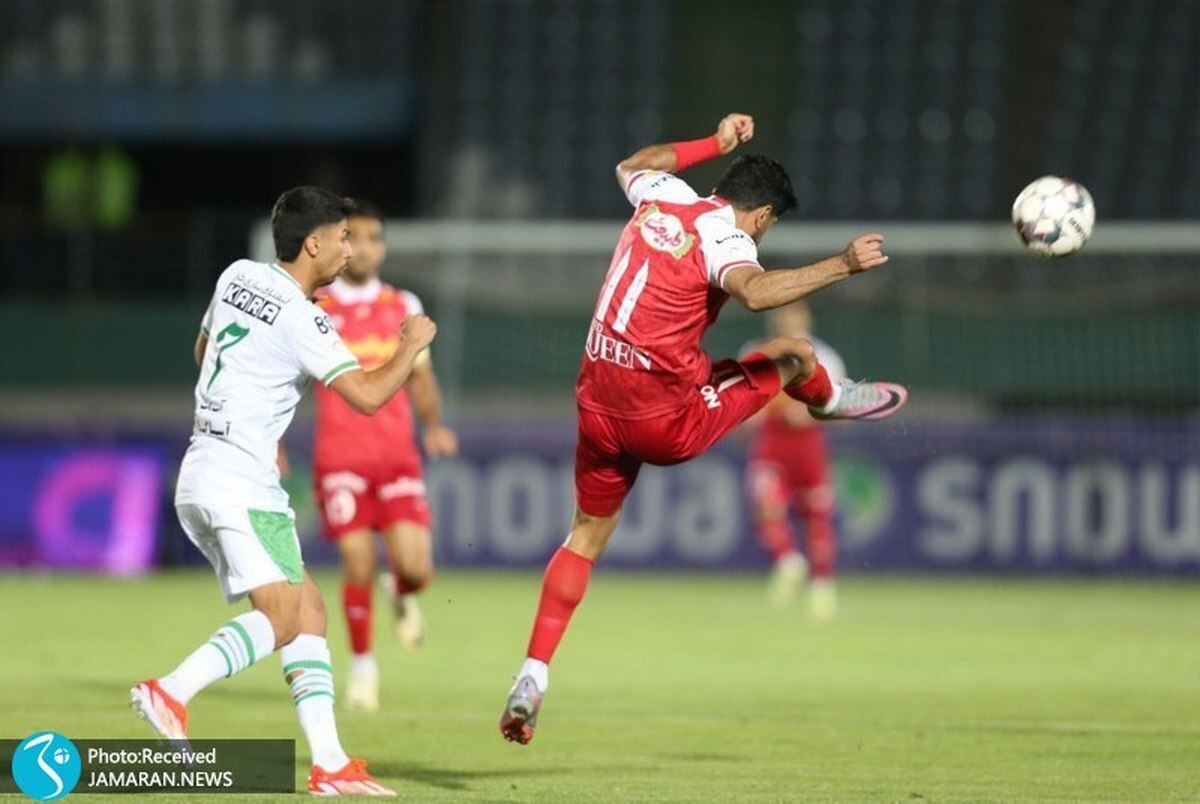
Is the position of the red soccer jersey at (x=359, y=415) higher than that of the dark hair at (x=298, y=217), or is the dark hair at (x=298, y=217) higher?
the dark hair at (x=298, y=217)

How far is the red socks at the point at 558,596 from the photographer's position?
8578mm

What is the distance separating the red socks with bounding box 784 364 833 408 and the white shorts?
2498 millimetres

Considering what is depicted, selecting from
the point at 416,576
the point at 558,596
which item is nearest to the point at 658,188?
the point at 558,596

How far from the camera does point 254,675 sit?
12445 millimetres

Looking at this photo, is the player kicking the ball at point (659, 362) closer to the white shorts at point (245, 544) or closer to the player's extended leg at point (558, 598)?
the player's extended leg at point (558, 598)

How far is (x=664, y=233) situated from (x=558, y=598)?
1.54m

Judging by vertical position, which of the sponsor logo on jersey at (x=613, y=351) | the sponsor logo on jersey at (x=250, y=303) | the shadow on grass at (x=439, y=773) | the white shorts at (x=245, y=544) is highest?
the sponsor logo on jersey at (x=250, y=303)

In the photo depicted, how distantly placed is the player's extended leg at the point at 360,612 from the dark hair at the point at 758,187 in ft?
11.3

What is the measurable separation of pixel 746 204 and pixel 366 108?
63.2 feet

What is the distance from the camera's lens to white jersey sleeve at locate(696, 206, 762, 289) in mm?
8164

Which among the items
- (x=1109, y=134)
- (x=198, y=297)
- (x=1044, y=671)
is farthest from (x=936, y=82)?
(x=1044, y=671)

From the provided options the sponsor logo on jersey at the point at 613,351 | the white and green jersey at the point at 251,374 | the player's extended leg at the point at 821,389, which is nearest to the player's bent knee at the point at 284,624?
the white and green jersey at the point at 251,374

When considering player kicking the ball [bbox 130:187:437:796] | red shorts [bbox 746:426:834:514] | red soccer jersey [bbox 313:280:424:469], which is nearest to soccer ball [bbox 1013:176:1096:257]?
player kicking the ball [bbox 130:187:437:796]

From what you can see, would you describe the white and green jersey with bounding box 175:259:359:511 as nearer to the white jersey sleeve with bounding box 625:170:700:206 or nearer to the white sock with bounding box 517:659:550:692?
the white sock with bounding box 517:659:550:692
